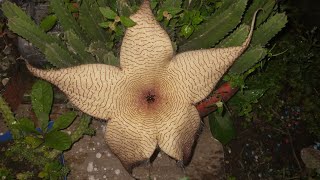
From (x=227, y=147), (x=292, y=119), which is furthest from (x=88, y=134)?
(x=292, y=119)

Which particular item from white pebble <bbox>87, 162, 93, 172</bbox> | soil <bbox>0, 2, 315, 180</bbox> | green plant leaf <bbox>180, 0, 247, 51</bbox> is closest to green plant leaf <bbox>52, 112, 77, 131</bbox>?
soil <bbox>0, 2, 315, 180</bbox>

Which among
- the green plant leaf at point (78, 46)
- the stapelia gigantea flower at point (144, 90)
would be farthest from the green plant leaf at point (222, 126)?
the stapelia gigantea flower at point (144, 90)

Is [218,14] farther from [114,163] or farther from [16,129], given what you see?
[16,129]

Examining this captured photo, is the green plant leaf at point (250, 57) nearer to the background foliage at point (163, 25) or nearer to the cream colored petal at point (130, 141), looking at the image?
the background foliage at point (163, 25)

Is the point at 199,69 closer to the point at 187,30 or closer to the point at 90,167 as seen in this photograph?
the point at 187,30

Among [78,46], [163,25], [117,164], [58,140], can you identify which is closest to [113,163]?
[117,164]

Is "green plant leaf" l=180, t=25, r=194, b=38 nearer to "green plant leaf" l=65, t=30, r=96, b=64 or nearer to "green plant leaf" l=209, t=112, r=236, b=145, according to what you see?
"green plant leaf" l=65, t=30, r=96, b=64
